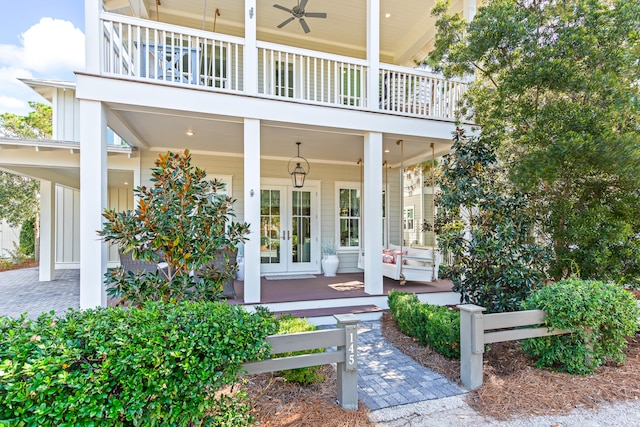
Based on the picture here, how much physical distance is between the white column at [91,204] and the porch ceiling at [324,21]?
317 cm

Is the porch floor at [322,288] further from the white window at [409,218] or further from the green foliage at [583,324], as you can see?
the white window at [409,218]

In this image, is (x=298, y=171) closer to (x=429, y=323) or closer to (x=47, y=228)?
(x=429, y=323)

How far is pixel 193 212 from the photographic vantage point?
9.79ft

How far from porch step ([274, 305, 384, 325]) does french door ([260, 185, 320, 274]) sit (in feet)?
9.25

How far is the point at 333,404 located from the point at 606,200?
431 cm

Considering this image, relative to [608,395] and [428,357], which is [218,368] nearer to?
[428,357]

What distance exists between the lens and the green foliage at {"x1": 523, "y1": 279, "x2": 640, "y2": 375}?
3.07 meters

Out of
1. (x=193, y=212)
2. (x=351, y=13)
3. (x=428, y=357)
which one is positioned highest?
(x=351, y=13)

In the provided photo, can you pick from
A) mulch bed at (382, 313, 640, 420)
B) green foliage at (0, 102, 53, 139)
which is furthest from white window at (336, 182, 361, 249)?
green foliage at (0, 102, 53, 139)

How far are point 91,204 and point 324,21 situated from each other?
6281 millimetres

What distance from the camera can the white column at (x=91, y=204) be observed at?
13.2 ft

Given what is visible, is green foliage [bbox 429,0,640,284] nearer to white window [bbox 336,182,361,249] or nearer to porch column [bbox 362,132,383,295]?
porch column [bbox 362,132,383,295]

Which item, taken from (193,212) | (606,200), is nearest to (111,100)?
(193,212)

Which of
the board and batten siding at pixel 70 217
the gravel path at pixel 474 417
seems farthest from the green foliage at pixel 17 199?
the gravel path at pixel 474 417
